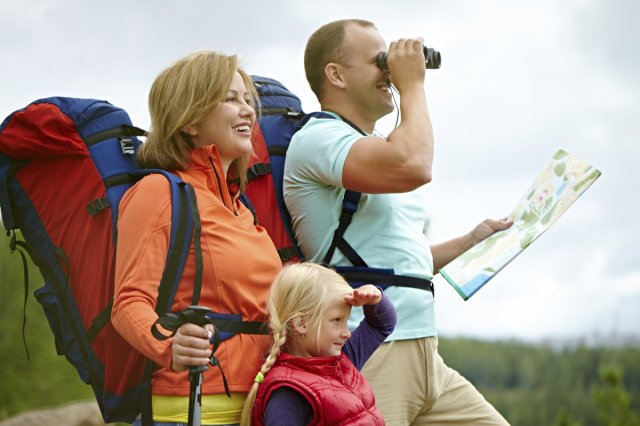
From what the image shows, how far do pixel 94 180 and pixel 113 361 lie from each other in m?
0.51

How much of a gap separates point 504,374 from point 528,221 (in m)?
21.9

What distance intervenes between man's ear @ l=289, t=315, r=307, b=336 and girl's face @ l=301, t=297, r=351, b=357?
0.02 metres

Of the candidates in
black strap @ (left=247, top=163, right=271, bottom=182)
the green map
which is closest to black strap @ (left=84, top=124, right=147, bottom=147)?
black strap @ (left=247, top=163, right=271, bottom=182)

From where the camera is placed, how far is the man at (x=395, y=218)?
2.90 meters

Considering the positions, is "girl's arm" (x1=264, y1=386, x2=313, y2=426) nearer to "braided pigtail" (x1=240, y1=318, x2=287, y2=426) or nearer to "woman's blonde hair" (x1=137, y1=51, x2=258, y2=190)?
"braided pigtail" (x1=240, y1=318, x2=287, y2=426)

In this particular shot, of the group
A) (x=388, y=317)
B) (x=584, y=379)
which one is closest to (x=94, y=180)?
(x=388, y=317)

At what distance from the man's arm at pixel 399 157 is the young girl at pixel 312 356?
362mm

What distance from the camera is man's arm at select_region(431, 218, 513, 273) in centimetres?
356

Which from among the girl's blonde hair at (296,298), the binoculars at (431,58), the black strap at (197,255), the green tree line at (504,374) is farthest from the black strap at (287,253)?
the green tree line at (504,374)

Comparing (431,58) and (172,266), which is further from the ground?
(431,58)

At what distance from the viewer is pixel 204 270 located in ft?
8.03

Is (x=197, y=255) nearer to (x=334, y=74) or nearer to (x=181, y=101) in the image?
(x=181, y=101)

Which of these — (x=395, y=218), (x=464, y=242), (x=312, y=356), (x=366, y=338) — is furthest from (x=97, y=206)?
(x=464, y=242)

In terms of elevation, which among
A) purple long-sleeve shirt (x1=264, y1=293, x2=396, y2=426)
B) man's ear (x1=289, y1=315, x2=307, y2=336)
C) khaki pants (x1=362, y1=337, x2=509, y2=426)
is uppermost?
man's ear (x1=289, y1=315, x2=307, y2=336)
